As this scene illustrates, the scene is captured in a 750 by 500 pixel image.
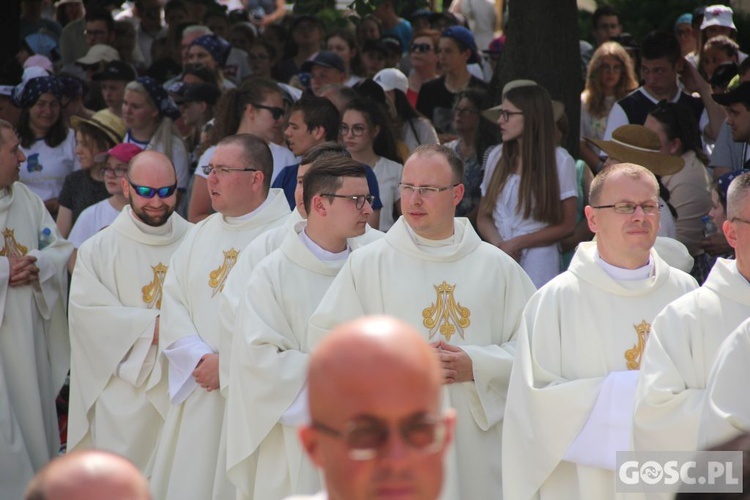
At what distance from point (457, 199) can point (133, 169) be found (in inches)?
87.7

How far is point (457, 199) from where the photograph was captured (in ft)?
22.0

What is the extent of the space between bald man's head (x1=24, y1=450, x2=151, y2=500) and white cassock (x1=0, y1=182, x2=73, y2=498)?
5.75m

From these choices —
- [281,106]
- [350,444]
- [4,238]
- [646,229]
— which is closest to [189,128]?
[281,106]

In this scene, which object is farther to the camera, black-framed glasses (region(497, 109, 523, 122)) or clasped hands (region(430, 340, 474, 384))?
black-framed glasses (region(497, 109, 523, 122))

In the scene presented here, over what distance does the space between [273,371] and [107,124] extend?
4.09 m

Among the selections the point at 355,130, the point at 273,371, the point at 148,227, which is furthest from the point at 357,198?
the point at 355,130

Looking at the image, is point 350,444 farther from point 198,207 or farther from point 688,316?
point 198,207

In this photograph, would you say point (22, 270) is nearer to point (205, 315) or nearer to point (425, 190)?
point (205, 315)

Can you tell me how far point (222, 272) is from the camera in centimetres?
756

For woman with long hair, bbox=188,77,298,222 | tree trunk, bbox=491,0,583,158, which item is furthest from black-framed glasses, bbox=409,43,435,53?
woman with long hair, bbox=188,77,298,222

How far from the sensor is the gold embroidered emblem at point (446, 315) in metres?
6.47

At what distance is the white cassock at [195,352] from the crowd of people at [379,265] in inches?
0.6

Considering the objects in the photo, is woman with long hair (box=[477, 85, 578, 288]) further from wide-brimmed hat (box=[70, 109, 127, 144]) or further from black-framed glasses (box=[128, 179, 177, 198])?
wide-brimmed hat (box=[70, 109, 127, 144])

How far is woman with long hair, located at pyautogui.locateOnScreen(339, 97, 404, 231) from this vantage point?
891cm
